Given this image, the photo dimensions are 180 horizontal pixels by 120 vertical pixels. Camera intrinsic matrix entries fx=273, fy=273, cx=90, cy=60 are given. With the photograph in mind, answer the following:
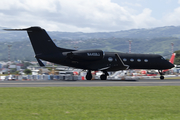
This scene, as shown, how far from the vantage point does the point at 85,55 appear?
120ft

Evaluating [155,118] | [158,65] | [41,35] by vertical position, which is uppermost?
[41,35]

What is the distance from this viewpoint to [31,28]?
34.7 meters

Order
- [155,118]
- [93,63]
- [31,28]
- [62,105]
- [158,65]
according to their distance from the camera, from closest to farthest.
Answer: [155,118], [62,105], [31,28], [93,63], [158,65]

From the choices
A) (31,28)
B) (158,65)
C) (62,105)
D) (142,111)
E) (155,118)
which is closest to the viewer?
(155,118)

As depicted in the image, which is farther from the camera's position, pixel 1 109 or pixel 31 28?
pixel 31 28

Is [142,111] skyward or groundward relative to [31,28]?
groundward

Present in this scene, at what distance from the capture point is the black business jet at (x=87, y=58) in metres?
35.2

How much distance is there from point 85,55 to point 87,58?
1.70ft

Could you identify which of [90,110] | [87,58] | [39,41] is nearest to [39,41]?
[39,41]

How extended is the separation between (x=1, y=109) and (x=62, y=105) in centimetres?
303

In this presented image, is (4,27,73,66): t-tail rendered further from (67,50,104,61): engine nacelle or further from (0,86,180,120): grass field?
(0,86,180,120): grass field

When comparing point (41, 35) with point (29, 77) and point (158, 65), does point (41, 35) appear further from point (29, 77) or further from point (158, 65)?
point (158, 65)

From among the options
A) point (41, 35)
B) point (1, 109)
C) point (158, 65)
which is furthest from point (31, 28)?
point (1, 109)

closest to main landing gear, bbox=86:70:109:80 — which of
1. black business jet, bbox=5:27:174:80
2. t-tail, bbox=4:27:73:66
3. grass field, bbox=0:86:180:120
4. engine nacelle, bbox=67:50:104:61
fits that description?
black business jet, bbox=5:27:174:80
